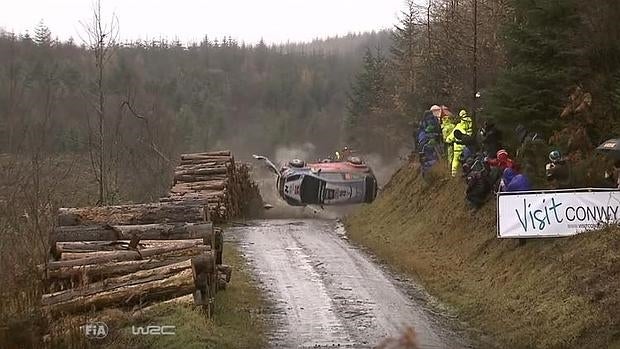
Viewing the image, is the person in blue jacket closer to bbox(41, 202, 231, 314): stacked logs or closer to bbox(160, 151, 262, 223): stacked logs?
bbox(41, 202, 231, 314): stacked logs

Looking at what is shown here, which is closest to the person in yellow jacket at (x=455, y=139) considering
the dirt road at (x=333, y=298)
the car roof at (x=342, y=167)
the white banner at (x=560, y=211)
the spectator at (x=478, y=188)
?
the spectator at (x=478, y=188)

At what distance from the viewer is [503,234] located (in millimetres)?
17328

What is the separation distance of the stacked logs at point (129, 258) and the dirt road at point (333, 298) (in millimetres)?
1427

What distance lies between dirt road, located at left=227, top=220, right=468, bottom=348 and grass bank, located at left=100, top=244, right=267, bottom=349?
1.22ft

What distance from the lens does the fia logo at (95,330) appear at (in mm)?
11773

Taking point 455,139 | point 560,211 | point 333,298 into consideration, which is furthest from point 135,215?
point 455,139

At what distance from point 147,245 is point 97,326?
2987 mm

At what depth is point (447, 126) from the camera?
26.9m

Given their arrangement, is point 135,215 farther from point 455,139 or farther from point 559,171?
point 455,139

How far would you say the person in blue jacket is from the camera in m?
17.7

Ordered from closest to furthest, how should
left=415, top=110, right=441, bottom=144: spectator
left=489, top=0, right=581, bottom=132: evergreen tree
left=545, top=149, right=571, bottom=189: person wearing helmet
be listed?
left=545, top=149, right=571, bottom=189: person wearing helmet < left=489, top=0, right=581, bottom=132: evergreen tree < left=415, top=110, right=441, bottom=144: spectator

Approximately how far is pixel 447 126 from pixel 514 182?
9.19 metres

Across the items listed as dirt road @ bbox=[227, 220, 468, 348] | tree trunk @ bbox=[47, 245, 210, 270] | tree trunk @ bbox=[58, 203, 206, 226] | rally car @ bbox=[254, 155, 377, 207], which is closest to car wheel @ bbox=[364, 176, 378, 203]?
rally car @ bbox=[254, 155, 377, 207]

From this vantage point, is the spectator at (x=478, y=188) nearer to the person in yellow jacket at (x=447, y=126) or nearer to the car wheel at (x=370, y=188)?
the person in yellow jacket at (x=447, y=126)
